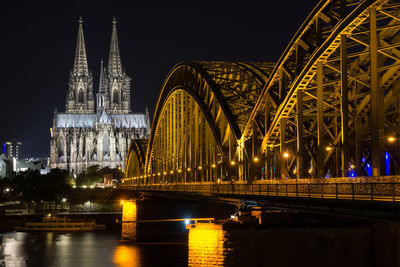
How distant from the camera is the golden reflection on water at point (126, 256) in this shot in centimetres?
6638

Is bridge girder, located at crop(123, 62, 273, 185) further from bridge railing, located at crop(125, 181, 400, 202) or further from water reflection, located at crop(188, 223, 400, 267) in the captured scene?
water reflection, located at crop(188, 223, 400, 267)

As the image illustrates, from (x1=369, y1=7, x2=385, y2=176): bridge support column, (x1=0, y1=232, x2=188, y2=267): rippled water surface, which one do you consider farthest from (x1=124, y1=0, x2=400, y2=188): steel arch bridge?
(x1=0, y1=232, x2=188, y2=267): rippled water surface

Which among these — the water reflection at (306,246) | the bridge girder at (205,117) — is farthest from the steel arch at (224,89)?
the water reflection at (306,246)

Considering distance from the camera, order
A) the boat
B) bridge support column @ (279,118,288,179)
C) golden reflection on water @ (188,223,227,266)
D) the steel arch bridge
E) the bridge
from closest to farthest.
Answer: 1. the bridge
2. the steel arch bridge
3. golden reflection on water @ (188,223,227,266)
4. bridge support column @ (279,118,288,179)
5. the boat

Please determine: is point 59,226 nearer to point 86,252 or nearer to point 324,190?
point 86,252

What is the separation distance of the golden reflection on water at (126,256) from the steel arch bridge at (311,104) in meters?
9.73

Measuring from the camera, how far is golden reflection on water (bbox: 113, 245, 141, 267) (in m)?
66.4

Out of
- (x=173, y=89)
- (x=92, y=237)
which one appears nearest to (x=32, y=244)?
(x=92, y=237)

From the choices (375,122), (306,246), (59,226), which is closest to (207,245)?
(306,246)

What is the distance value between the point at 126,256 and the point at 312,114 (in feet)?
114

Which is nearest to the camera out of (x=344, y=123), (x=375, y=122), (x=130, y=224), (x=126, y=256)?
(x=375, y=122)

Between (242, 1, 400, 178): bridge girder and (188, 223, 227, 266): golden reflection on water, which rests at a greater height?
(242, 1, 400, 178): bridge girder

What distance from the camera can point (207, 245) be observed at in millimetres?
36156

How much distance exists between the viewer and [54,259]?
72.6 m
